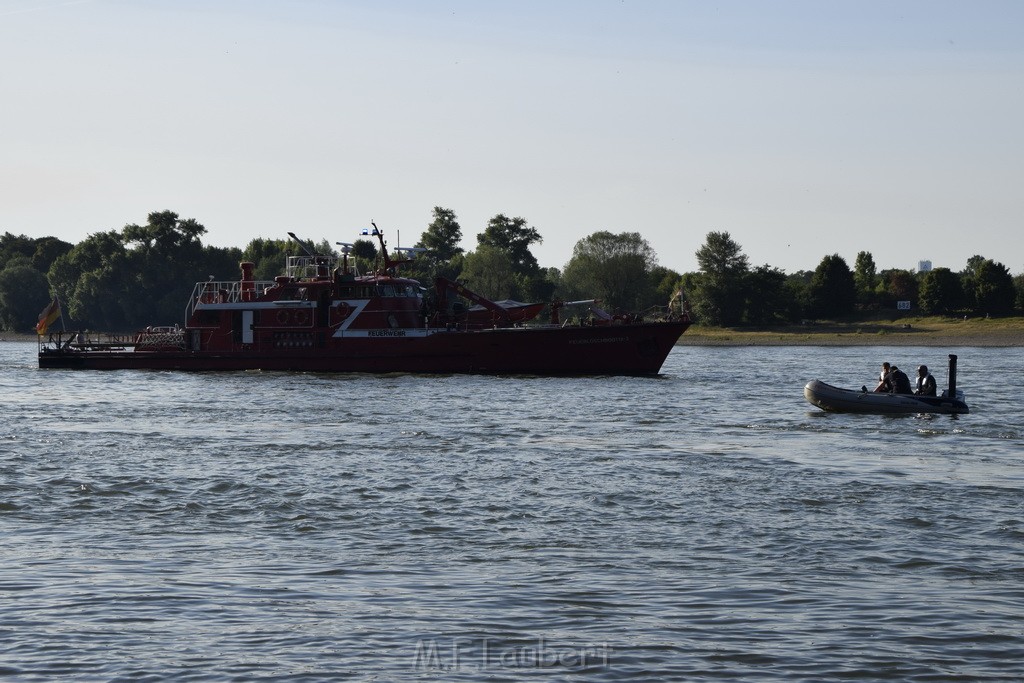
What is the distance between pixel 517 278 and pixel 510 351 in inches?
3447

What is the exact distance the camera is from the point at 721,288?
125 m

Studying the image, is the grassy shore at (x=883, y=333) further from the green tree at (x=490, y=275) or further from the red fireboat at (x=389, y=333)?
the red fireboat at (x=389, y=333)

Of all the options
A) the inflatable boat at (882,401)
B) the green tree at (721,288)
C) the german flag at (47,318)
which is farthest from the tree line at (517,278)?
the inflatable boat at (882,401)

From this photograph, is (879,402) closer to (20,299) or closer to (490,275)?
(490,275)

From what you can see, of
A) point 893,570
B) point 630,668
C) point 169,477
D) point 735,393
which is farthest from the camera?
point 735,393

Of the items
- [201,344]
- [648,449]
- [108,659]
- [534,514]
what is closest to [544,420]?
[648,449]

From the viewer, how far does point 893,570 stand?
15.5 metres

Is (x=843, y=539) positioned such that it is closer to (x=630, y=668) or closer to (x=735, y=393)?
(x=630, y=668)

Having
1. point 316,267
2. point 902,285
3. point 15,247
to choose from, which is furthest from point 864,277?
point 15,247

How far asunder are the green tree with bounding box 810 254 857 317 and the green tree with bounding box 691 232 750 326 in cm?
712

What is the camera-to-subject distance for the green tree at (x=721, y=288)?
12494 cm

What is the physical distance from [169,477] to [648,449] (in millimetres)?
10912

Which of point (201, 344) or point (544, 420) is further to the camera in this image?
point (201, 344)

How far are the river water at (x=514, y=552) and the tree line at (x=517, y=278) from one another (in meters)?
87.7
